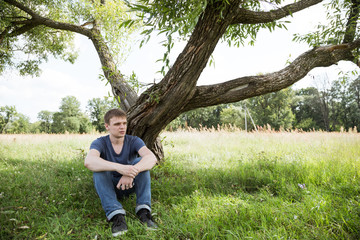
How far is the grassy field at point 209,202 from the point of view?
7.95ft

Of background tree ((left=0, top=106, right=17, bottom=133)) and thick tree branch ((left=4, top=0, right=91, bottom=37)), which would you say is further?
background tree ((left=0, top=106, right=17, bottom=133))

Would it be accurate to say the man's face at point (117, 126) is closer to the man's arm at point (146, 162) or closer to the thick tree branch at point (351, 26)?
the man's arm at point (146, 162)

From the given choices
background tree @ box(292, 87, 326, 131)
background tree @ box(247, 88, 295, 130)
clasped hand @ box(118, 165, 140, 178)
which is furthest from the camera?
background tree @ box(292, 87, 326, 131)

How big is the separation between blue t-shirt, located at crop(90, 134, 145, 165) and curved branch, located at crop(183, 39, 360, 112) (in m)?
1.33

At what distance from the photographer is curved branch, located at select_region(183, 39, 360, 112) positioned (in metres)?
4.04

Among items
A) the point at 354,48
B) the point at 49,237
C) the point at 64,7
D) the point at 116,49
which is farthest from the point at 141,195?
the point at 64,7

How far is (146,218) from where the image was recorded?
106 inches

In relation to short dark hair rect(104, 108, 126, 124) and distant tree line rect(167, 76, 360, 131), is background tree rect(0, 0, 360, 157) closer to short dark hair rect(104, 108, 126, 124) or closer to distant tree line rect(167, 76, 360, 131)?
short dark hair rect(104, 108, 126, 124)

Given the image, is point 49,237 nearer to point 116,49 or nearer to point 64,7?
point 116,49

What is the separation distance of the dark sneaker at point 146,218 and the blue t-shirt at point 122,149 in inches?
29.8

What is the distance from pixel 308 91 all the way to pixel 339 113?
33.1 feet

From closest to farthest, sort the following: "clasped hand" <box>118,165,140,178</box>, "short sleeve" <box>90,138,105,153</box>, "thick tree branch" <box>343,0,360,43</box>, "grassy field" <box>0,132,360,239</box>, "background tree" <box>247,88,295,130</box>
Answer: "grassy field" <box>0,132,360,239</box> → "clasped hand" <box>118,165,140,178</box> → "short sleeve" <box>90,138,105,153</box> → "thick tree branch" <box>343,0,360,43</box> → "background tree" <box>247,88,295,130</box>

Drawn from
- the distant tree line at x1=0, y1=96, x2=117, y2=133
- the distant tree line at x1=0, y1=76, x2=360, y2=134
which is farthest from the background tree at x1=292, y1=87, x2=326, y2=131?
the distant tree line at x1=0, y1=96, x2=117, y2=133

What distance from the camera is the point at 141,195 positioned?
286cm
